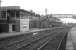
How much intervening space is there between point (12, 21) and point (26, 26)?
269 inches

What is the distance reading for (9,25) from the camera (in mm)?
42625

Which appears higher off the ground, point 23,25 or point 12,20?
point 12,20

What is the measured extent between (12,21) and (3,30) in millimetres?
5082

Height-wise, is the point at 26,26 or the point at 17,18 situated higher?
the point at 17,18

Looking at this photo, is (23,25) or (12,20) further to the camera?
(23,25)

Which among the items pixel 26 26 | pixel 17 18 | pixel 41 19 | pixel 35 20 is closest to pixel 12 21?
pixel 17 18

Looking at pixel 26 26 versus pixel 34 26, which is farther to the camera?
pixel 34 26

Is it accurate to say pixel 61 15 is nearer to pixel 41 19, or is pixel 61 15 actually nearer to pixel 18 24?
pixel 41 19

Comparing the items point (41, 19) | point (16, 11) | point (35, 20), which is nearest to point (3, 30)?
point (16, 11)

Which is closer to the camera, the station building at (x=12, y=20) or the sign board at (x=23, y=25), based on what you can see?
the station building at (x=12, y=20)

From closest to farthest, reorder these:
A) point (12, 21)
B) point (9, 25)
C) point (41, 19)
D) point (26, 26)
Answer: point (9, 25), point (12, 21), point (26, 26), point (41, 19)

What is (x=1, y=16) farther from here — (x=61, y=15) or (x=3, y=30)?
(x=61, y=15)

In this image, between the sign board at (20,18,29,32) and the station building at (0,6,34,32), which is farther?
the sign board at (20,18,29,32)

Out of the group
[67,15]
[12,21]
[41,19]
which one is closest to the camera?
[12,21]
